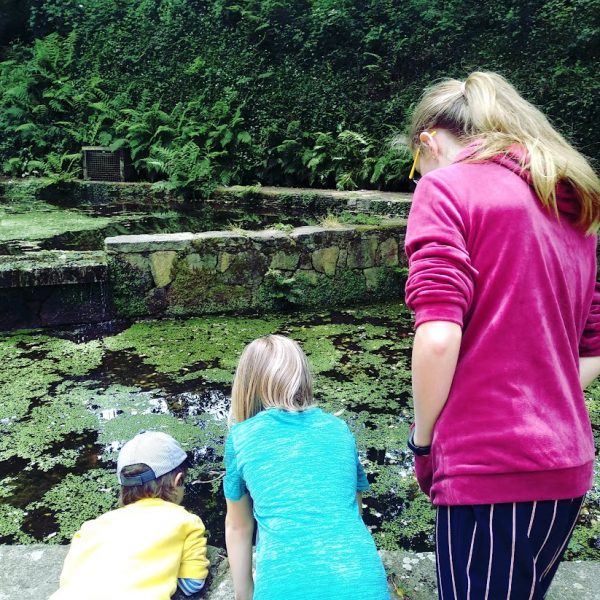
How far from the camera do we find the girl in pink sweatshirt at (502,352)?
3.38ft

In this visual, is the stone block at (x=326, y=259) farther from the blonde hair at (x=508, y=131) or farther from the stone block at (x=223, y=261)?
the blonde hair at (x=508, y=131)

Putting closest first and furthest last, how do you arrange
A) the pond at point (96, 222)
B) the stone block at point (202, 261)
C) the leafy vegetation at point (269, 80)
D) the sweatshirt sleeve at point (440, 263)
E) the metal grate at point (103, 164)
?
the sweatshirt sleeve at point (440, 263) < the stone block at point (202, 261) < the pond at point (96, 222) < the leafy vegetation at point (269, 80) < the metal grate at point (103, 164)

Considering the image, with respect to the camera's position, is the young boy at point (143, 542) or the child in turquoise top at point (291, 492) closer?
the child in turquoise top at point (291, 492)

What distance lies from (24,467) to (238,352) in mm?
1647

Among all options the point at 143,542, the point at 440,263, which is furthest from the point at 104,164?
the point at 440,263

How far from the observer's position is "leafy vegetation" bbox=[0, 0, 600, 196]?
29.1 ft

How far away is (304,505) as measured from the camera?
140 cm

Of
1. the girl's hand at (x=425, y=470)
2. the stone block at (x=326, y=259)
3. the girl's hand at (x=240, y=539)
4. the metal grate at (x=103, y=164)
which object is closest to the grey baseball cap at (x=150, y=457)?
the girl's hand at (x=240, y=539)

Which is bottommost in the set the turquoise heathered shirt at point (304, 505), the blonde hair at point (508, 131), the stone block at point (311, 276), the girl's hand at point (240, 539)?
the girl's hand at point (240, 539)

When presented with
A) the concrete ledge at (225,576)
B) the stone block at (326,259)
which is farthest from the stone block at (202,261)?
the concrete ledge at (225,576)

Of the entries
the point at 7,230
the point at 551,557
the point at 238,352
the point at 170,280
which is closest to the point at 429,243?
the point at 551,557

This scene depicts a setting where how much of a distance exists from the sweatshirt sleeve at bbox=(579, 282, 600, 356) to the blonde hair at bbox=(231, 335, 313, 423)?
2.25ft

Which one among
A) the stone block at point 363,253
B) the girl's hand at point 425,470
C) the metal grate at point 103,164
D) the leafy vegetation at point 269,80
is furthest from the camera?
the metal grate at point 103,164

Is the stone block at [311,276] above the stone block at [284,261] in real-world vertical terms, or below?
below
